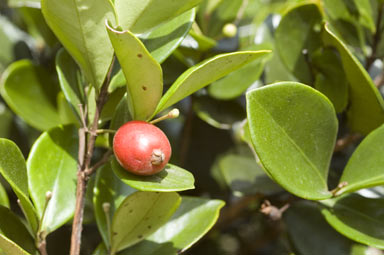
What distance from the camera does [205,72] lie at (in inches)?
30.2

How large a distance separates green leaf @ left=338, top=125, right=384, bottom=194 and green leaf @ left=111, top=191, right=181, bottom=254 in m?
0.34

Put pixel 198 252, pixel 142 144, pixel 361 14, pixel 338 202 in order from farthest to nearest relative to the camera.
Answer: pixel 198 252
pixel 361 14
pixel 338 202
pixel 142 144

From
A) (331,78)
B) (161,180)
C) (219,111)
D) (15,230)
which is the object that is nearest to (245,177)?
(219,111)

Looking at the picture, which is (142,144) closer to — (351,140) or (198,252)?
(351,140)

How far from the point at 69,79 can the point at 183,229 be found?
15.3 inches

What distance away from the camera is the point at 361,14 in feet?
3.65

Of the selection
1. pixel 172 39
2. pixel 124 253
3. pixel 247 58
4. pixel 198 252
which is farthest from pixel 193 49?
pixel 198 252

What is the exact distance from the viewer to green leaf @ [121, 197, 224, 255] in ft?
3.10

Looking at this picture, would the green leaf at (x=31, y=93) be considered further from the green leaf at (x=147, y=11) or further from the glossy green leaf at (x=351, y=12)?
the glossy green leaf at (x=351, y=12)

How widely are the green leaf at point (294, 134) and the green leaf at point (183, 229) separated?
0.60 feet

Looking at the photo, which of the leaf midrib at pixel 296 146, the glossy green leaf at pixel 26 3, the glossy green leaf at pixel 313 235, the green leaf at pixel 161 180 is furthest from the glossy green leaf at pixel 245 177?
the glossy green leaf at pixel 26 3

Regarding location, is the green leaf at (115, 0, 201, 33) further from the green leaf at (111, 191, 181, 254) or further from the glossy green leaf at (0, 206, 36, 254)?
the glossy green leaf at (0, 206, 36, 254)

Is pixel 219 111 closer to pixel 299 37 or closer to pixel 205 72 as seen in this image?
pixel 299 37

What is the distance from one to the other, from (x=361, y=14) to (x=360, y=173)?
413 millimetres
